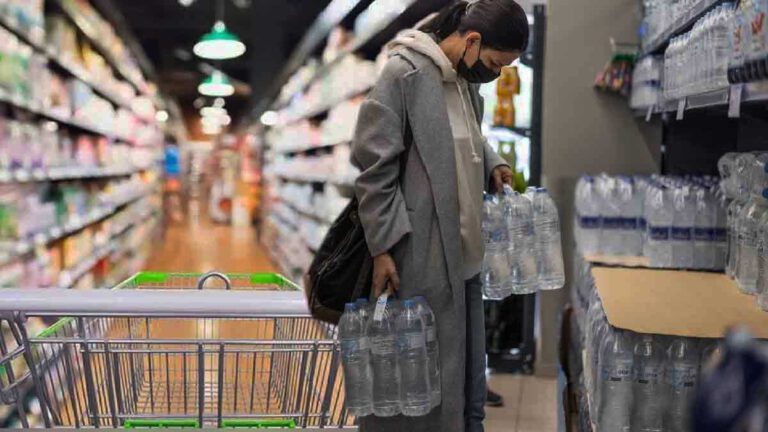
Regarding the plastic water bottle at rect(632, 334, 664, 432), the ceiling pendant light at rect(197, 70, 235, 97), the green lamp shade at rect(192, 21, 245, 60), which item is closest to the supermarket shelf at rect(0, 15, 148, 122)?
the green lamp shade at rect(192, 21, 245, 60)

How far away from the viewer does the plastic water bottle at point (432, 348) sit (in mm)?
2154

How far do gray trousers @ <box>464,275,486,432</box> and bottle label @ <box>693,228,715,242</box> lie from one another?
55.0 inches

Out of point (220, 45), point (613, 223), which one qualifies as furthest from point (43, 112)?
point (220, 45)

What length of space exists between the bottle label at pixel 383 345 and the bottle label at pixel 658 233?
73.3 inches

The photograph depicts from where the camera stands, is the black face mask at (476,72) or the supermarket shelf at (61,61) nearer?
the black face mask at (476,72)

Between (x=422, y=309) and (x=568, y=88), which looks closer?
(x=422, y=309)

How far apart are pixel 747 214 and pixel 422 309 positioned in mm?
1204

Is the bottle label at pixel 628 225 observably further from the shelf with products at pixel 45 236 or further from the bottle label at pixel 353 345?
the shelf with products at pixel 45 236

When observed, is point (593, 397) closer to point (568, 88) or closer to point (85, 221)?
point (568, 88)

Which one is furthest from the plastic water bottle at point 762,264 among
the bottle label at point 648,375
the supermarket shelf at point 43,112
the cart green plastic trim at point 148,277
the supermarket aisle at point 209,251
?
the supermarket aisle at point 209,251

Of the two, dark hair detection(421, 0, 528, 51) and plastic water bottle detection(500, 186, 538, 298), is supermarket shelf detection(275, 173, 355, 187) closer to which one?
plastic water bottle detection(500, 186, 538, 298)

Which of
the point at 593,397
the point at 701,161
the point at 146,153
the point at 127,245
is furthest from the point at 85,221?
the point at 146,153

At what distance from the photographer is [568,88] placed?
498 cm

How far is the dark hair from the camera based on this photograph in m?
2.25
